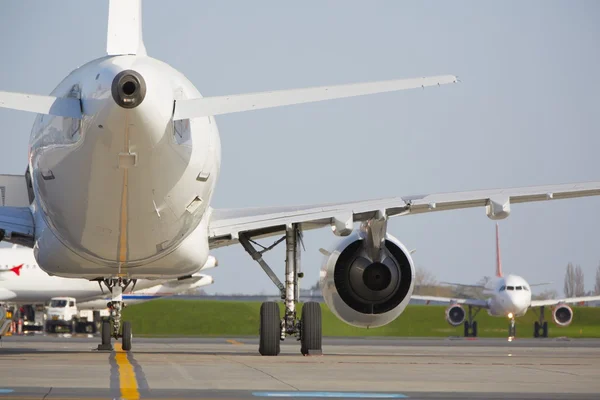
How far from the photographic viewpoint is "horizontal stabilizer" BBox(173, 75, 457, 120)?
16.1 metres

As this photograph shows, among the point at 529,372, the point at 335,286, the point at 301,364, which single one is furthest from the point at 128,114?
the point at 335,286

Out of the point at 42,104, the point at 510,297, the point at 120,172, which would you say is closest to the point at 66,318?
the point at 510,297

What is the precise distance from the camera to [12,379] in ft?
47.4

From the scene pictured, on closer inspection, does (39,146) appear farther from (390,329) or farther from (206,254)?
(390,329)

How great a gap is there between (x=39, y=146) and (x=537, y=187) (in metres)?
9.75

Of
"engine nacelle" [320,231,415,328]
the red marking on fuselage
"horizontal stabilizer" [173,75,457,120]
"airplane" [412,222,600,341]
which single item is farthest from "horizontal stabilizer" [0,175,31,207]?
"airplane" [412,222,600,341]

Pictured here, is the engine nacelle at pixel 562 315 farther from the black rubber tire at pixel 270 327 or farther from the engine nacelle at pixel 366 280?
the black rubber tire at pixel 270 327

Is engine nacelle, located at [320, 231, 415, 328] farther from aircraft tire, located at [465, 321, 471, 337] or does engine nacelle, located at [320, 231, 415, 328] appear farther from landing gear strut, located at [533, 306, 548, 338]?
landing gear strut, located at [533, 306, 548, 338]

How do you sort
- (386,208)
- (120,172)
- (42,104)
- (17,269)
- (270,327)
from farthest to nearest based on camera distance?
(17,269), (270,327), (386,208), (120,172), (42,104)

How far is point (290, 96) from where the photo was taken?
16.2m

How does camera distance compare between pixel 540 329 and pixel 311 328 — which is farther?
pixel 540 329

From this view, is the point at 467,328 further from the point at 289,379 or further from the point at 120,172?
the point at 289,379

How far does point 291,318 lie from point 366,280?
1.80m

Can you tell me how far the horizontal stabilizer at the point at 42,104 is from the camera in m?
15.1
